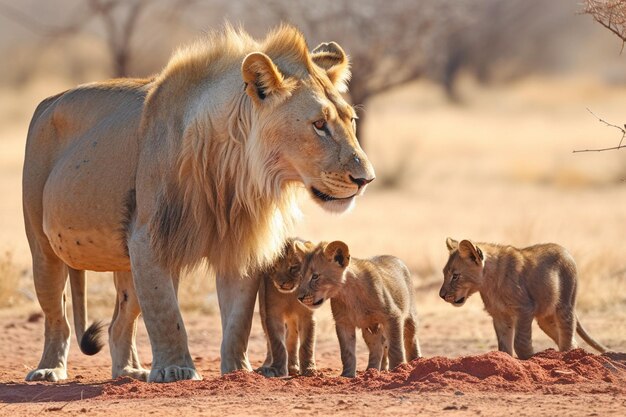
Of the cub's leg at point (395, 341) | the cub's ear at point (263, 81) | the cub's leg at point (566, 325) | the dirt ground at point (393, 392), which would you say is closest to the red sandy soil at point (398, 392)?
the dirt ground at point (393, 392)

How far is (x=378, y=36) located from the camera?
97.6 feet

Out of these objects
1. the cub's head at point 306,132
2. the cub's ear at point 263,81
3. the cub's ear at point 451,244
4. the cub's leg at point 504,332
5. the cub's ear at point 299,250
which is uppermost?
the cub's ear at point 263,81

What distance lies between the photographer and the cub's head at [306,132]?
7.55 metres

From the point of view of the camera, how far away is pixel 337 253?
27.9ft

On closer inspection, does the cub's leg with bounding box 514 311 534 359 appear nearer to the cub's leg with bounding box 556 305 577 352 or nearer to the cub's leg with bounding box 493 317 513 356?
the cub's leg with bounding box 493 317 513 356

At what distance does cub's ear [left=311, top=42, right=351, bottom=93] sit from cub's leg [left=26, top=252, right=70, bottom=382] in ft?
8.42

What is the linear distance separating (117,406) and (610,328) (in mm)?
5389

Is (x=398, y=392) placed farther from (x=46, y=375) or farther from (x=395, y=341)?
(x=46, y=375)

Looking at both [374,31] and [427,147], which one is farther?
[427,147]

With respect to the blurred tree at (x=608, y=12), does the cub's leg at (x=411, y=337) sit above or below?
below

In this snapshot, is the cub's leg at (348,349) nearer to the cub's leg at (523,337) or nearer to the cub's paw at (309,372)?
the cub's paw at (309,372)

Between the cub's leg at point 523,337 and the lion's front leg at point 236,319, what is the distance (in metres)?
1.75

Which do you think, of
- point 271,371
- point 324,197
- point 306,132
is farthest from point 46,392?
point 306,132

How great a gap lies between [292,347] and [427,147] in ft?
87.1
